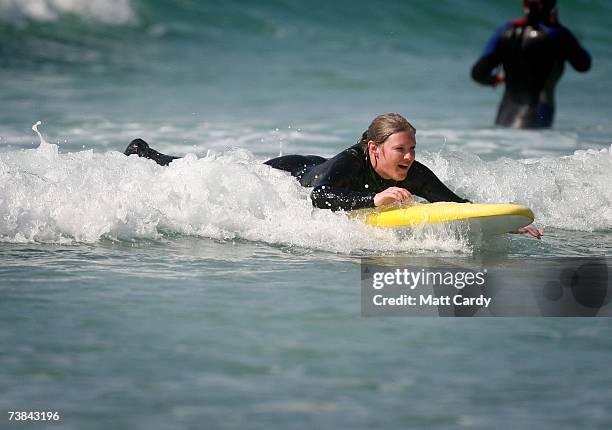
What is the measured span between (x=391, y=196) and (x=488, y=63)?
5836 mm

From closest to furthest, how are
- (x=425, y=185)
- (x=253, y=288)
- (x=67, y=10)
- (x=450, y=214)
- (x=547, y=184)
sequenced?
(x=253, y=288) → (x=450, y=214) → (x=425, y=185) → (x=547, y=184) → (x=67, y=10)

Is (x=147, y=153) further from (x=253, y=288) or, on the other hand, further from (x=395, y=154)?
(x=253, y=288)

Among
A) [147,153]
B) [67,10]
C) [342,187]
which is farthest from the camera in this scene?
[67,10]

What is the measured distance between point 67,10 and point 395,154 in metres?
17.8

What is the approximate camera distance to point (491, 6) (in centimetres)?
2675

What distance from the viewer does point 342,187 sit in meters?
6.75

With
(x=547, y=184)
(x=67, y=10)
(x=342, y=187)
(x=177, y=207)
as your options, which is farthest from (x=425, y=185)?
(x=67, y=10)

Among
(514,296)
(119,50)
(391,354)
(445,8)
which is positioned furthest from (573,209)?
(445,8)

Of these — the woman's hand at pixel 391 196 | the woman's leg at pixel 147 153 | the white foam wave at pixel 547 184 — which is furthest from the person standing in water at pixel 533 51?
the woman's hand at pixel 391 196

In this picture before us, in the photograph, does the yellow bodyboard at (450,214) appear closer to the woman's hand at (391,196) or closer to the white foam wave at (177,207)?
the white foam wave at (177,207)

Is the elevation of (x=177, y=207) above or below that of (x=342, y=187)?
below

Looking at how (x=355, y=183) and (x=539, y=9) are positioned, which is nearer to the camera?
(x=355, y=183)

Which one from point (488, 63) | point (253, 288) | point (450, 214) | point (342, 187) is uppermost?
point (488, 63)

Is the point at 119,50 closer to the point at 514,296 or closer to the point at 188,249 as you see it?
the point at 188,249
